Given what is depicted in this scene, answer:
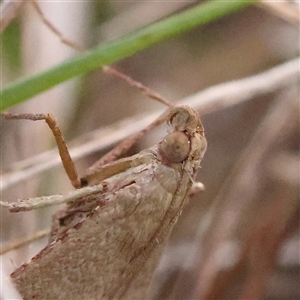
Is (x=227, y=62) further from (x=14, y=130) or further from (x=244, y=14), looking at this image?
(x=14, y=130)

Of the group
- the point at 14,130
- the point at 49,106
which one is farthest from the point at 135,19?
the point at 14,130

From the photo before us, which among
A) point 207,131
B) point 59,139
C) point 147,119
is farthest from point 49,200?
point 207,131

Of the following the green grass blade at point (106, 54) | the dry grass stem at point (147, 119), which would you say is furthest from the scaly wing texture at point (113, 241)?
the dry grass stem at point (147, 119)

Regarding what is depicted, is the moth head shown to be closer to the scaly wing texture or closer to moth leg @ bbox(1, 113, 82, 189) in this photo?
the scaly wing texture

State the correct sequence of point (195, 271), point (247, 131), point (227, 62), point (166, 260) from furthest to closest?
point (227, 62), point (247, 131), point (166, 260), point (195, 271)

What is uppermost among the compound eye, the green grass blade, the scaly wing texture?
the green grass blade

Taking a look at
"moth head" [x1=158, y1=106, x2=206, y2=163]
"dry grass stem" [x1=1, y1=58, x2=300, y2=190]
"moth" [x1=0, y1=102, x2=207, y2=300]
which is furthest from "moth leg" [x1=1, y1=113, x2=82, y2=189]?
"dry grass stem" [x1=1, y1=58, x2=300, y2=190]

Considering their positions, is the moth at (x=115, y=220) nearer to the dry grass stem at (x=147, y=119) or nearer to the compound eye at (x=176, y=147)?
the compound eye at (x=176, y=147)
